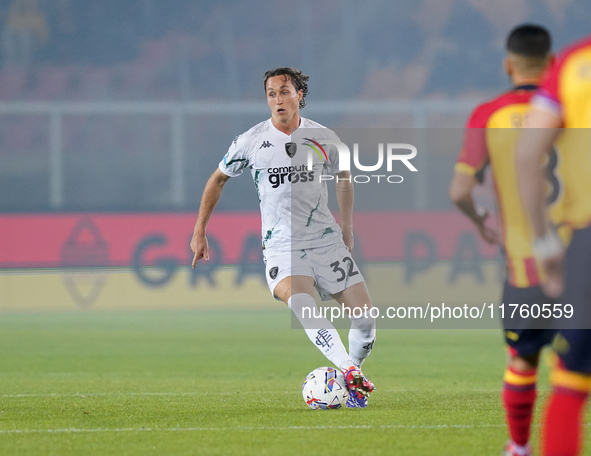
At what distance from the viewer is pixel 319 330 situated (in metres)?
5.84

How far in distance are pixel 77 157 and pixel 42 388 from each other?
15690 millimetres

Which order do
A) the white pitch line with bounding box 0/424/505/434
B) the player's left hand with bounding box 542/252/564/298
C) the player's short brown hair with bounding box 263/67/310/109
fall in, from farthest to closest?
1. the player's short brown hair with bounding box 263/67/310/109
2. the white pitch line with bounding box 0/424/505/434
3. the player's left hand with bounding box 542/252/564/298

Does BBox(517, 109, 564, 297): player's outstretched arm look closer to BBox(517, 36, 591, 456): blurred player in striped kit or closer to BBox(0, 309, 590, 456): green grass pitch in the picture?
BBox(517, 36, 591, 456): blurred player in striped kit

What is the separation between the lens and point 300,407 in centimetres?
601

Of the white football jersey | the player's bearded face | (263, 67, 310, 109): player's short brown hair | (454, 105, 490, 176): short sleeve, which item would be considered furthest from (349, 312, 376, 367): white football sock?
(454, 105, 490, 176): short sleeve

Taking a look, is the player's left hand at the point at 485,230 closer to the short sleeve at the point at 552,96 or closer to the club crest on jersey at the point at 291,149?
the short sleeve at the point at 552,96

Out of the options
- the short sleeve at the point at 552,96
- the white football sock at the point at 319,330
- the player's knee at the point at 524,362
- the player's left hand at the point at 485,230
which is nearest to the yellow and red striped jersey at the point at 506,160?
the player's left hand at the point at 485,230

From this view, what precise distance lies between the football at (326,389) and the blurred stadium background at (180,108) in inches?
439

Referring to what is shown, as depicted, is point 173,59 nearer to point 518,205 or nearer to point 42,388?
point 42,388

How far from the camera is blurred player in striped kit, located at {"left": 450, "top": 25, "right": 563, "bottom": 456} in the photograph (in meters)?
3.73

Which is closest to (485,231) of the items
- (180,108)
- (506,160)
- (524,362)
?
(506,160)

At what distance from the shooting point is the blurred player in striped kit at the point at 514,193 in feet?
12.2

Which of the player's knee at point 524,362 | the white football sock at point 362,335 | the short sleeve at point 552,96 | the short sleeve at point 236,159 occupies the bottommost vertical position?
the white football sock at point 362,335

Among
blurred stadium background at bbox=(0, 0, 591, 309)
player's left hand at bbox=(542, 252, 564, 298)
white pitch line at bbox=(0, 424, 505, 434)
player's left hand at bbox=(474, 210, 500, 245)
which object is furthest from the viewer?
blurred stadium background at bbox=(0, 0, 591, 309)
